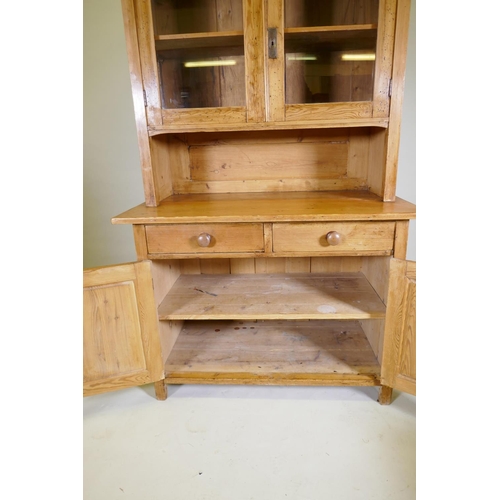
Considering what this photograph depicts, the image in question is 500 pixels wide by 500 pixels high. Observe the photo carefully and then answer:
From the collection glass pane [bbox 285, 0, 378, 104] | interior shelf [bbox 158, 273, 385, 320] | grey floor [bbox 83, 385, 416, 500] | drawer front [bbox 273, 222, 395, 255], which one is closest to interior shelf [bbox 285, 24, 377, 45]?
glass pane [bbox 285, 0, 378, 104]

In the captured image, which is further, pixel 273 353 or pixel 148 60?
pixel 273 353

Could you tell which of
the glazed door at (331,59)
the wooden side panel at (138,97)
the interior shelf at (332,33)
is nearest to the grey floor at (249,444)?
the wooden side panel at (138,97)

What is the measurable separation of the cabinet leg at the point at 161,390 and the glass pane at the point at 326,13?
1449 millimetres

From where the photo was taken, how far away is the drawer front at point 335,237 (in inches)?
47.3

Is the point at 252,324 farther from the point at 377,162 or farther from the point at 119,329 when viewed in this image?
the point at 377,162

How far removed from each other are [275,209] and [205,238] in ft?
0.94

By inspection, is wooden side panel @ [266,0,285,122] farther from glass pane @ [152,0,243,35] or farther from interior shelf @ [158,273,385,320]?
interior shelf @ [158,273,385,320]

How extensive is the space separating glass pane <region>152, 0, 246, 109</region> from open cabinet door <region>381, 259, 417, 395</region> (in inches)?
34.1

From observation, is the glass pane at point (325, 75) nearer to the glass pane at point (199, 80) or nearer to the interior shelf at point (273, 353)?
the glass pane at point (199, 80)

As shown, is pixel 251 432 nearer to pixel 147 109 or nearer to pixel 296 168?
pixel 296 168

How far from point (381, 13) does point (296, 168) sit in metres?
0.66

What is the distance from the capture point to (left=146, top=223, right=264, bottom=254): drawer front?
1.24 m

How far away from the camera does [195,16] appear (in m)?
1.26

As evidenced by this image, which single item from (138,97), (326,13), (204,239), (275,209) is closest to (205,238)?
(204,239)
